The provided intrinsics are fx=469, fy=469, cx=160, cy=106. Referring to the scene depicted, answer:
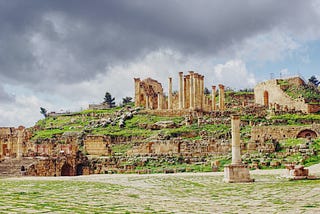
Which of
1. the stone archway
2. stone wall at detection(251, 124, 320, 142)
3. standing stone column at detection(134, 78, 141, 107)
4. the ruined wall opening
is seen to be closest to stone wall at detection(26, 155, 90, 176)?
the ruined wall opening

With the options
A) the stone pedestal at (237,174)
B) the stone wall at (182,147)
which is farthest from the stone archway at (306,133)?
the stone pedestal at (237,174)

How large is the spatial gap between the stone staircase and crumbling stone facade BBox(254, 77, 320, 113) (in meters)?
30.4

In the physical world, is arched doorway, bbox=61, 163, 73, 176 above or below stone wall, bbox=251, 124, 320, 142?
below

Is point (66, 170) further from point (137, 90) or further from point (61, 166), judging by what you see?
point (137, 90)

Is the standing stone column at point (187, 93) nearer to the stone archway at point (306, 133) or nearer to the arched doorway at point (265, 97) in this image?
the arched doorway at point (265, 97)

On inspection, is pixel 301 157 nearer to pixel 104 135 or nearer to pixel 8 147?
pixel 104 135

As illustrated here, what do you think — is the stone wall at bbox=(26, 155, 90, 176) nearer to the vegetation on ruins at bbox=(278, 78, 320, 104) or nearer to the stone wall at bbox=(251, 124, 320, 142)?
the stone wall at bbox=(251, 124, 320, 142)

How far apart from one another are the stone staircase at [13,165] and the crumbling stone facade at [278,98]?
99.7ft

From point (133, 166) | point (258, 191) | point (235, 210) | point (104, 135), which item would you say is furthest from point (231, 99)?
point (235, 210)

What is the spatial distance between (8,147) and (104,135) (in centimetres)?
1413

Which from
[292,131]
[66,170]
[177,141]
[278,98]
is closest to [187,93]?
[278,98]

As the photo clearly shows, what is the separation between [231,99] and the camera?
261 ft

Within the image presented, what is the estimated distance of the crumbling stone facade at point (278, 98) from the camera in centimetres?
5500

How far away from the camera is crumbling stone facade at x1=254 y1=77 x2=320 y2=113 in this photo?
5500 centimetres
